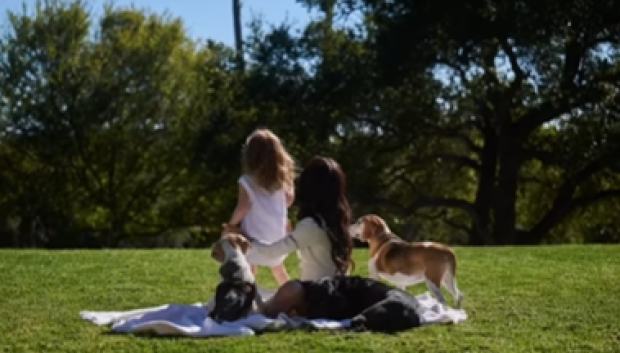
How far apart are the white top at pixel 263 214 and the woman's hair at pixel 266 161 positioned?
66 millimetres

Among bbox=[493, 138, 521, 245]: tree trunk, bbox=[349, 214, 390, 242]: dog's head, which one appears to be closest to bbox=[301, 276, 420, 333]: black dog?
bbox=[349, 214, 390, 242]: dog's head

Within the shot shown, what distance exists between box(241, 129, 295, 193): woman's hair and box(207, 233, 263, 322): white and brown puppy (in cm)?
136

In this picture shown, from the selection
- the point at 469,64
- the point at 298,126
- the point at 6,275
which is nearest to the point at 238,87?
the point at 298,126

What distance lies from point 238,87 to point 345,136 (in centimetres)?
432

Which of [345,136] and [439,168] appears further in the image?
[439,168]

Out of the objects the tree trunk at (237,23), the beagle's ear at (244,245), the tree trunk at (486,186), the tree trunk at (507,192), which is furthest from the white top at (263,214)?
the tree trunk at (237,23)

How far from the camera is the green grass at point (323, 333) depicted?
6344mm

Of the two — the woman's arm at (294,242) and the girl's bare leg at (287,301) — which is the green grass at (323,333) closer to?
the girl's bare leg at (287,301)

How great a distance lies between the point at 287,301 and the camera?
7090mm

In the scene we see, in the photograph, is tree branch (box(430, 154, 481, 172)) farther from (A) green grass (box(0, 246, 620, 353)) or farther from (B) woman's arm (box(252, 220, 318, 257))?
(B) woman's arm (box(252, 220, 318, 257))

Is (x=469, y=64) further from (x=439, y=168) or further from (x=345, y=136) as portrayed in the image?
(x=439, y=168)

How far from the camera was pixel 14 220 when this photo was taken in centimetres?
3344

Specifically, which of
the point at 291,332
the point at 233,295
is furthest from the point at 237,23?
the point at 291,332

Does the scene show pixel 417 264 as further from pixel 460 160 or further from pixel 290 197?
pixel 460 160
